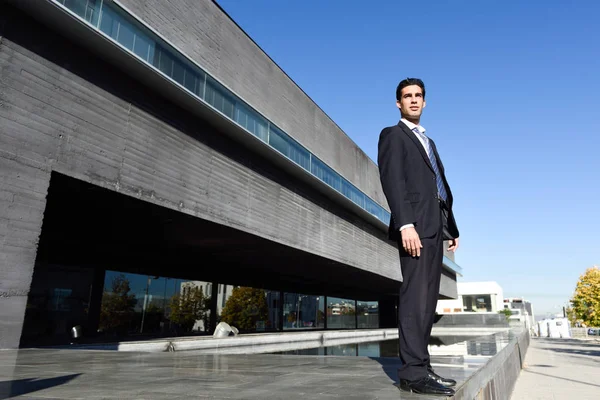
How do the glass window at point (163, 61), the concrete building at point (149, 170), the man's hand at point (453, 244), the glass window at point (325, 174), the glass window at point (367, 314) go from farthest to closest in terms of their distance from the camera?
the glass window at point (367, 314), the glass window at point (325, 174), the glass window at point (163, 61), the concrete building at point (149, 170), the man's hand at point (453, 244)

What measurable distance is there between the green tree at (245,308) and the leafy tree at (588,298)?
2566 centimetres

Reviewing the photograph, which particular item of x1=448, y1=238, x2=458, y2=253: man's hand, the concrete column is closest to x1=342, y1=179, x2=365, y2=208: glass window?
the concrete column

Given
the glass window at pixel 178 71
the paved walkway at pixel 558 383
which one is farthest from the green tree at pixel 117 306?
the paved walkway at pixel 558 383

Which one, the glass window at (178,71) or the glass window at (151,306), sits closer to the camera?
the glass window at (178,71)

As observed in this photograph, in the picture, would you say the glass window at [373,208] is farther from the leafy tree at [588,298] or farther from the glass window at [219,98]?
the leafy tree at [588,298]

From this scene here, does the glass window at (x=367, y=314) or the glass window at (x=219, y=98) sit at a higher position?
the glass window at (x=219, y=98)

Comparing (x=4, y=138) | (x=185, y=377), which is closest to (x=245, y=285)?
(x=4, y=138)

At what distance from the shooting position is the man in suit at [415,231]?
89.2 inches

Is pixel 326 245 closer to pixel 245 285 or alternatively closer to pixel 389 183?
pixel 245 285

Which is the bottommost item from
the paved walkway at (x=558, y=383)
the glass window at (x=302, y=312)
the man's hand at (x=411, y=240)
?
the paved walkway at (x=558, y=383)

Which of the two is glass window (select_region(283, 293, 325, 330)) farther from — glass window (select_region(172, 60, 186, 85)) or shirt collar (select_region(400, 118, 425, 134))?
shirt collar (select_region(400, 118, 425, 134))

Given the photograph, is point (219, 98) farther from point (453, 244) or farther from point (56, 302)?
point (56, 302)

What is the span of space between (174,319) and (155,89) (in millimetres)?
11967

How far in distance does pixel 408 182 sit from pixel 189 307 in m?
17.4
